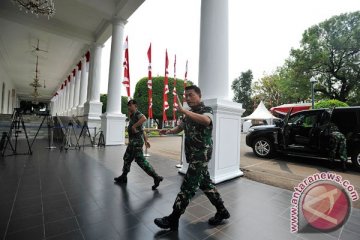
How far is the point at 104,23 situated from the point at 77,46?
13.8 ft

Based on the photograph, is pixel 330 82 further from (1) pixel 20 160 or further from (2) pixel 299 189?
(1) pixel 20 160

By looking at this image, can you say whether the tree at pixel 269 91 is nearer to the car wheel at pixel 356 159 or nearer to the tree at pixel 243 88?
the tree at pixel 243 88

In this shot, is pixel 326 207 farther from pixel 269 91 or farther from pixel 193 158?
pixel 269 91

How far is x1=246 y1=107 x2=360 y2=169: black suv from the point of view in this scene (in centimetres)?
583

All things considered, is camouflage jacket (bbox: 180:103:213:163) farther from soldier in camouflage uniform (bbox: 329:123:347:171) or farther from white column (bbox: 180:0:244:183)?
soldier in camouflage uniform (bbox: 329:123:347:171)

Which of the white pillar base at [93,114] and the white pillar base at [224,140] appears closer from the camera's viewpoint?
the white pillar base at [224,140]

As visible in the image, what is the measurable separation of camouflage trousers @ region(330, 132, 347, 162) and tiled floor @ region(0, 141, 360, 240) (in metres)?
3.29

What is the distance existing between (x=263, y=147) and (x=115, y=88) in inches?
275

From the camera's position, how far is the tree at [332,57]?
22047mm

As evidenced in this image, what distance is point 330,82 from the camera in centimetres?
2388

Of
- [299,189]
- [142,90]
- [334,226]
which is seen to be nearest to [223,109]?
[299,189]

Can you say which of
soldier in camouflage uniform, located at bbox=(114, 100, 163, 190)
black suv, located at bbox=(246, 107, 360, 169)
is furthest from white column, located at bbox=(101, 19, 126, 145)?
black suv, located at bbox=(246, 107, 360, 169)

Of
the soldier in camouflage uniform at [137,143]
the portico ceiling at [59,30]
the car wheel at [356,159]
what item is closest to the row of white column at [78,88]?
the portico ceiling at [59,30]

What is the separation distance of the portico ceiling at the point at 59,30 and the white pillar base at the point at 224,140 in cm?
675
